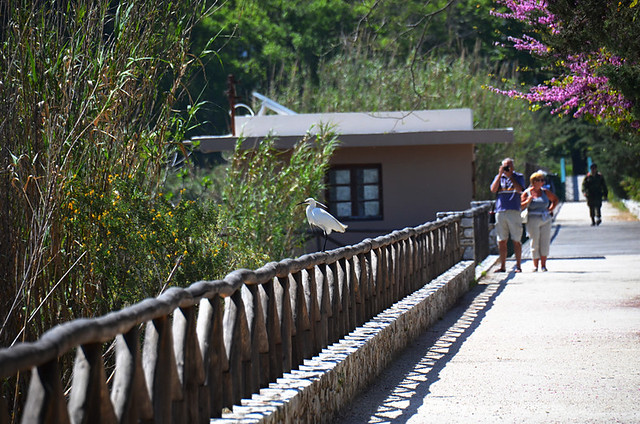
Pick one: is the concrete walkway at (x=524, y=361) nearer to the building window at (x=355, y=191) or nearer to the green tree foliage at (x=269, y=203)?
the green tree foliage at (x=269, y=203)

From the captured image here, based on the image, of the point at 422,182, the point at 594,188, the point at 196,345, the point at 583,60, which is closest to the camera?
the point at 196,345

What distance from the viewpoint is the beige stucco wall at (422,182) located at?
74.1 feet

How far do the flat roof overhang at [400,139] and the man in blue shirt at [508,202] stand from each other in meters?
5.12

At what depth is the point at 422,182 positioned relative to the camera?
22641mm

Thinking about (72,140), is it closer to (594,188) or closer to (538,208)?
(538,208)

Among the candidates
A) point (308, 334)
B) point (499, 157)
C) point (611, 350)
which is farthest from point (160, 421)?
point (499, 157)

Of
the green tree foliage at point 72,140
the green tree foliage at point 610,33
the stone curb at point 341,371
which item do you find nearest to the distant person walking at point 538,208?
the stone curb at point 341,371

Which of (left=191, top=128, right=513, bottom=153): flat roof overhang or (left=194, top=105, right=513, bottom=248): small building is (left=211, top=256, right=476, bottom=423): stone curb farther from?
(left=194, top=105, right=513, bottom=248): small building

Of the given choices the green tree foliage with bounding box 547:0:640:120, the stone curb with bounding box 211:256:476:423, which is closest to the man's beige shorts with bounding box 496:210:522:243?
the stone curb with bounding box 211:256:476:423

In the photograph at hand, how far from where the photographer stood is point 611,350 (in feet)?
30.0

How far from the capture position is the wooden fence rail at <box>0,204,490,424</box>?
3463mm

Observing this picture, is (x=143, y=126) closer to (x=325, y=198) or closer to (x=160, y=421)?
(x=160, y=421)

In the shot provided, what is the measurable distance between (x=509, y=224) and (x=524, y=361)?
7.86 m

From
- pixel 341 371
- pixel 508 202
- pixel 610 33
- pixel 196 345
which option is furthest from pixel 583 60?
pixel 196 345
